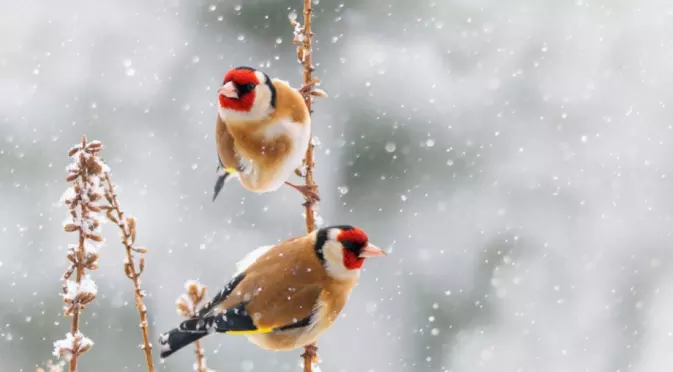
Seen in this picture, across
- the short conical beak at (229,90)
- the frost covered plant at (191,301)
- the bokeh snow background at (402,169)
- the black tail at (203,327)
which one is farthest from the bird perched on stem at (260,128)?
the bokeh snow background at (402,169)

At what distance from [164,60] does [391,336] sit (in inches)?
105

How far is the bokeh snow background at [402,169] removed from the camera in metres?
5.49

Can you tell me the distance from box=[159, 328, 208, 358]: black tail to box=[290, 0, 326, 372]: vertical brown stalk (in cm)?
8

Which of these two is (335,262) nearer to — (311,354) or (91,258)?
(311,354)

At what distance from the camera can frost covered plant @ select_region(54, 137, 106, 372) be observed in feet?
1.38

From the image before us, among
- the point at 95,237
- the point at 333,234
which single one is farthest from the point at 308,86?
the point at 95,237

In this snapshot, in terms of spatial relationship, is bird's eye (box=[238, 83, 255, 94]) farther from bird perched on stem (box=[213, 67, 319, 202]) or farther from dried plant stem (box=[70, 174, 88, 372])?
dried plant stem (box=[70, 174, 88, 372])

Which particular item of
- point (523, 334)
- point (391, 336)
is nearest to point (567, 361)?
point (523, 334)

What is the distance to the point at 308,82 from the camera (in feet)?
1.88

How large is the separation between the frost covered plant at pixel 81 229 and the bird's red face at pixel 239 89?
207 mm

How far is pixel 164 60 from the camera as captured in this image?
6.16 metres

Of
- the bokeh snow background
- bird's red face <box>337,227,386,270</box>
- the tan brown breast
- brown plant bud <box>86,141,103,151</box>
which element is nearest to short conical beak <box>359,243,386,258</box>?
bird's red face <box>337,227,386,270</box>

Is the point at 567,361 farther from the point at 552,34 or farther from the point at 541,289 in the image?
the point at 552,34

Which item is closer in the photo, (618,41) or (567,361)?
(567,361)
